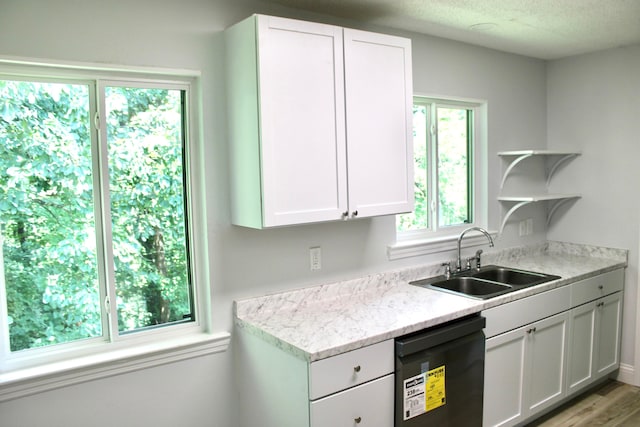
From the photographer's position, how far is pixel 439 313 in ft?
7.80

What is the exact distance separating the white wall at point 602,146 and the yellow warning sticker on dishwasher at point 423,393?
6.72 ft

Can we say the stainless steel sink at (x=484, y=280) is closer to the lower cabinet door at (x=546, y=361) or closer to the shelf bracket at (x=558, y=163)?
the lower cabinet door at (x=546, y=361)

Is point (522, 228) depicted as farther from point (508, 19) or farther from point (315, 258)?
point (315, 258)

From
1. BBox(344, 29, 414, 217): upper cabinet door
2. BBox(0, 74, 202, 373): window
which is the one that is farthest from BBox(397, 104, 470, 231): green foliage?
BBox(0, 74, 202, 373): window

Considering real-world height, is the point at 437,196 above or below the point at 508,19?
below

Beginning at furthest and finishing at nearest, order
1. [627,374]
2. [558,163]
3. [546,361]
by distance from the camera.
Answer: [558,163] < [627,374] < [546,361]

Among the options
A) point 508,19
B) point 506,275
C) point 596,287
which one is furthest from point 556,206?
point 508,19

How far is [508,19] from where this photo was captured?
2.81 meters

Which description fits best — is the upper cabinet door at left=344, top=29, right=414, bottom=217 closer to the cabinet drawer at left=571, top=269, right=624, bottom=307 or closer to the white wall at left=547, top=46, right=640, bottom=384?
the cabinet drawer at left=571, top=269, right=624, bottom=307

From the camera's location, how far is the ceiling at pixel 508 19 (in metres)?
2.53

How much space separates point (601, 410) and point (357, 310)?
1.94 meters

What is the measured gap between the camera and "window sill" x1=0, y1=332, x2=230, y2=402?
6.29ft

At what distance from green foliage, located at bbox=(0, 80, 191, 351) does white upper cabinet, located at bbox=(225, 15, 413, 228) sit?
0.34m

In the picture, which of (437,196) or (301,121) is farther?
(437,196)
